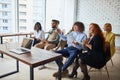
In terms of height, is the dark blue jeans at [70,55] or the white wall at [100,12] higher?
the white wall at [100,12]

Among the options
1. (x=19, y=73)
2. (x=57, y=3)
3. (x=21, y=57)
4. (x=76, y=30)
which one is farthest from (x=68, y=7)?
(x=21, y=57)

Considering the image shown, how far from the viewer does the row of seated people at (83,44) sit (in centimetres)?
277

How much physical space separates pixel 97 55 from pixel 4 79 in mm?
1768

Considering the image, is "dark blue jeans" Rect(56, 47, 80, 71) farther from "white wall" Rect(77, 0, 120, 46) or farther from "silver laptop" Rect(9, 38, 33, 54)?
"white wall" Rect(77, 0, 120, 46)

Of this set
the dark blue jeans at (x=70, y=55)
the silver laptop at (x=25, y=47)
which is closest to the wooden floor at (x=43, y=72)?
the dark blue jeans at (x=70, y=55)

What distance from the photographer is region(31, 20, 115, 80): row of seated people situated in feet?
9.08

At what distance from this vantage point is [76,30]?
3350 mm

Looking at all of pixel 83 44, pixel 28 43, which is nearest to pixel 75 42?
pixel 83 44

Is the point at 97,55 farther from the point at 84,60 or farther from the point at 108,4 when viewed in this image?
the point at 108,4

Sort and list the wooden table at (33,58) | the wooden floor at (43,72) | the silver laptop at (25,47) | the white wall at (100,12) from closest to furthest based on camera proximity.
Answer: the wooden table at (33,58), the silver laptop at (25,47), the wooden floor at (43,72), the white wall at (100,12)

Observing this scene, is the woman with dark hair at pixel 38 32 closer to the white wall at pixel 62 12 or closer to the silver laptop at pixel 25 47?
the silver laptop at pixel 25 47

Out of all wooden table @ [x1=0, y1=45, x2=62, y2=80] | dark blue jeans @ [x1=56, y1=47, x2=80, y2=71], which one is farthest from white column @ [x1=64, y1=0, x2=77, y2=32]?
wooden table @ [x1=0, y1=45, x2=62, y2=80]

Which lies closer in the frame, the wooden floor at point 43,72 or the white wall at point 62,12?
the wooden floor at point 43,72

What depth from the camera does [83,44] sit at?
307 cm
